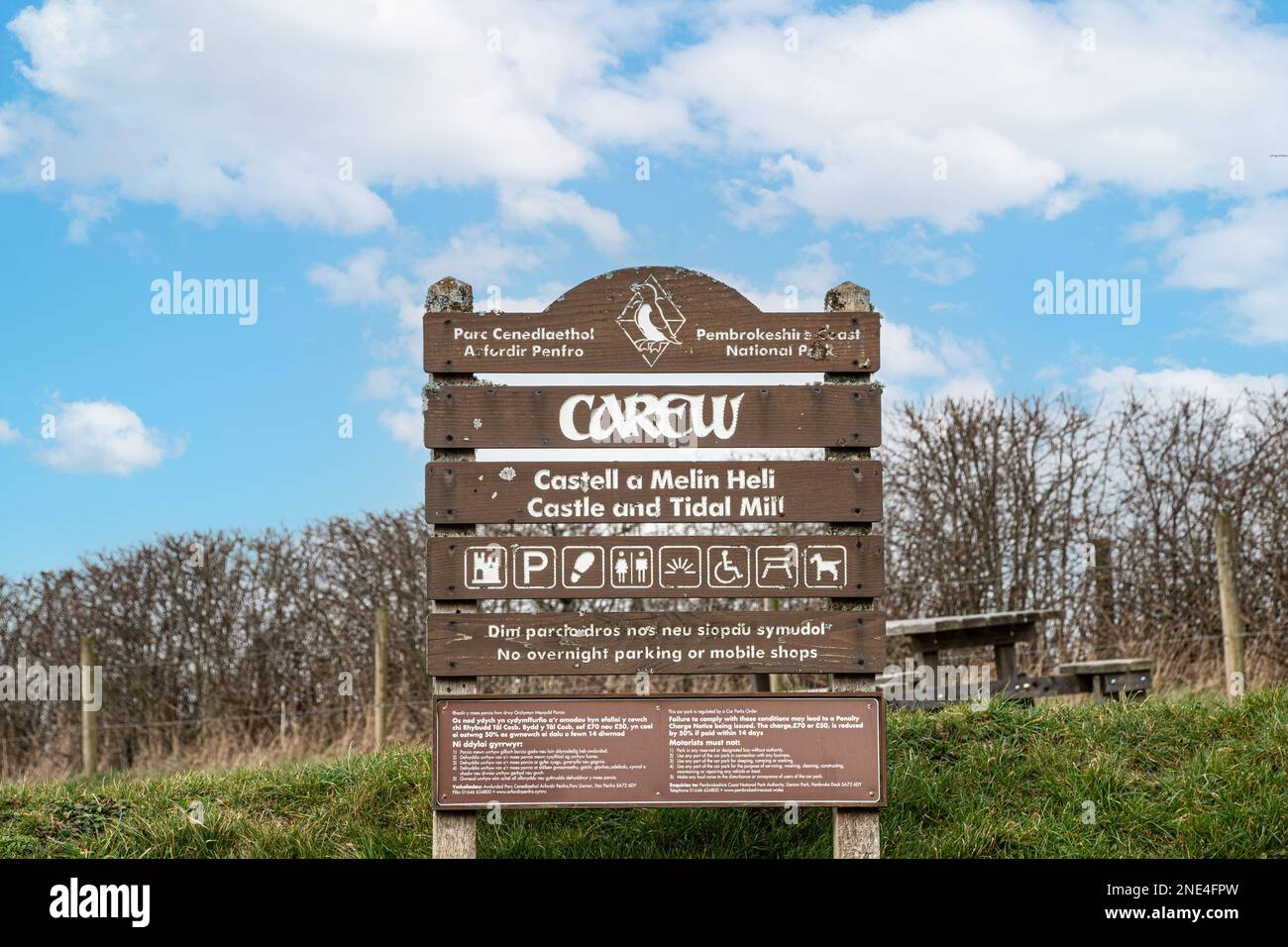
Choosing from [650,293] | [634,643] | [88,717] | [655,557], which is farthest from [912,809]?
[88,717]

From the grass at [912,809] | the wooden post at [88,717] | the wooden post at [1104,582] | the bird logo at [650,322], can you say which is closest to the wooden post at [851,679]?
the grass at [912,809]

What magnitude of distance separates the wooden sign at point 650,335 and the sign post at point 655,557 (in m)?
0.01

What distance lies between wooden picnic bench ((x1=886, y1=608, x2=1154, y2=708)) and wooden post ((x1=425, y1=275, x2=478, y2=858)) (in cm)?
581

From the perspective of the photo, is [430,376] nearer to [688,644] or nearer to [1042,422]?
[688,644]

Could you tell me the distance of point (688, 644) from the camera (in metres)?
6.56

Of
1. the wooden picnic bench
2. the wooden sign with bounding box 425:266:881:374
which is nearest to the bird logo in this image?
the wooden sign with bounding box 425:266:881:374

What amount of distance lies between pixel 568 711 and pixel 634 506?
119cm

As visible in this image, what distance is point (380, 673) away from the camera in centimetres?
1255

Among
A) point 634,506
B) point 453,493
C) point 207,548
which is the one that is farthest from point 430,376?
point 207,548

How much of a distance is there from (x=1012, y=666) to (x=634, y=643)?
683cm

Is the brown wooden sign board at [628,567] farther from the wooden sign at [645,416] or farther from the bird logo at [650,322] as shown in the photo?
the bird logo at [650,322]

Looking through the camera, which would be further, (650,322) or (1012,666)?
(1012,666)

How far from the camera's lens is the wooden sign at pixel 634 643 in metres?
6.55

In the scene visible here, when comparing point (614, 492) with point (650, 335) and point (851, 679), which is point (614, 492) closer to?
point (650, 335)
